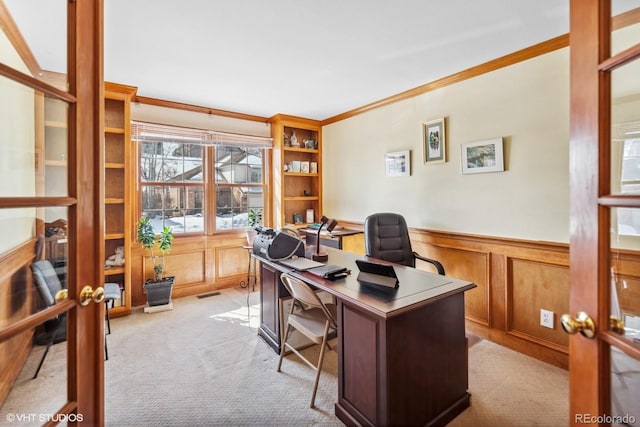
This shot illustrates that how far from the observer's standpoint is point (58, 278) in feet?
3.17

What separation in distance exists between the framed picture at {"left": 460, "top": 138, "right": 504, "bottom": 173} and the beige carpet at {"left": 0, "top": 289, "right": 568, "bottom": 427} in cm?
158

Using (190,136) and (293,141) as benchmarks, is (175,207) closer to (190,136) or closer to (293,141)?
(190,136)

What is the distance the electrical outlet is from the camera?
2389 millimetres

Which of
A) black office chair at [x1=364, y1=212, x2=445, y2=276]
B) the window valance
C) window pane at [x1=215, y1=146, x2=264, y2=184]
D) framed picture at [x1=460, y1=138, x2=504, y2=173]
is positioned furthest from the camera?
window pane at [x1=215, y1=146, x2=264, y2=184]

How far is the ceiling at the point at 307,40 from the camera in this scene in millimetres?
1940

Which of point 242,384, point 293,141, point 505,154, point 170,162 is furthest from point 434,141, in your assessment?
point 170,162

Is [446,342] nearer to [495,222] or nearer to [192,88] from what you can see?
[495,222]

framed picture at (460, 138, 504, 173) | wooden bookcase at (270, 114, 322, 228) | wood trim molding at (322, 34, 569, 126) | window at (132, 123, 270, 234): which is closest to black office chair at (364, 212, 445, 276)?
framed picture at (460, 138, 504, 173)

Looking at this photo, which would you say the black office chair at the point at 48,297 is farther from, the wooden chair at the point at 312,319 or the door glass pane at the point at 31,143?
the wooden chair at the point at 312,319

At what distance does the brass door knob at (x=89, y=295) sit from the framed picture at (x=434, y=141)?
2.98 m

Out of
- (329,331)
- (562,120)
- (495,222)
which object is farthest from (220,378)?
(562,120)

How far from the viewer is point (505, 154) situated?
103 inches

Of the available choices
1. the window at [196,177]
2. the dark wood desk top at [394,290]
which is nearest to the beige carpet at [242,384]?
the dark wood desk top at [394,290]

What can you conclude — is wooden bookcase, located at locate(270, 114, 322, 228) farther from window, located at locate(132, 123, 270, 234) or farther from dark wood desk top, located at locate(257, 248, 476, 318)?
dark wood desk top, located at locate(257, 248, 476, 318)
